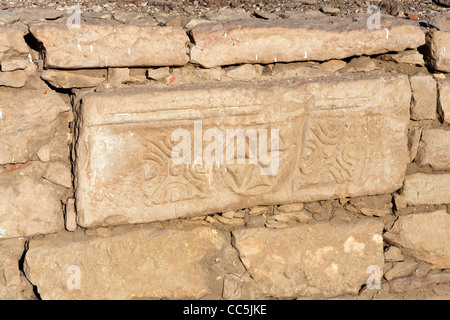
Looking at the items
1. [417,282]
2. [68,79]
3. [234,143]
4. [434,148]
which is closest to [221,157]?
[234,143]

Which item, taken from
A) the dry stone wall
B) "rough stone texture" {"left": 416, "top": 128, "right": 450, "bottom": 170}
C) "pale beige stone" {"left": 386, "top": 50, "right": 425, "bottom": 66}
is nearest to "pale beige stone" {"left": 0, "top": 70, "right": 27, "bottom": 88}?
the dry stone wall

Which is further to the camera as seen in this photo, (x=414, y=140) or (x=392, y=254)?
(x=392, y=254)

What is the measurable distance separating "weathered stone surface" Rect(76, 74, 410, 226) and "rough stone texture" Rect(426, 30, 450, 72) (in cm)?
20

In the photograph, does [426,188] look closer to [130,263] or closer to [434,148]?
[434,148]

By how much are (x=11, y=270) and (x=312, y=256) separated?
1.45 meters

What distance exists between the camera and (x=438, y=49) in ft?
9.11

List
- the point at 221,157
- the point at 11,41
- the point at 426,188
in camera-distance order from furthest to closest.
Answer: the point at 426,188, the point at 221,157, the point at 11,41

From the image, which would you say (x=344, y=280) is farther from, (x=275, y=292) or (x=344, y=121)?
(x=344, y=121)

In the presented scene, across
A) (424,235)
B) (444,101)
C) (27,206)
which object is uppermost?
(444,101)

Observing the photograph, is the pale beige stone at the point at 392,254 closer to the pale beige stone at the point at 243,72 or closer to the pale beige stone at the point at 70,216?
the pale beige stone at the point at 243,72

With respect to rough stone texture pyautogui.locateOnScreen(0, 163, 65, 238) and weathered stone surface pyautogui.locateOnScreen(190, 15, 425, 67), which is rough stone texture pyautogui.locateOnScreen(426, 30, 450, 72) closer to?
weathered stone surface pyautogui.locateOnScreen(190, 15, 425, 67)

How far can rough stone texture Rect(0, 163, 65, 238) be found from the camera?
2451 millimetres

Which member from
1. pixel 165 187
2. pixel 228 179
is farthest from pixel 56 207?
pixel 228 179

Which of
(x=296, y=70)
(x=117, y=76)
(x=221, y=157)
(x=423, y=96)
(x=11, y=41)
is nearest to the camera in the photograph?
(x=11, y=41)
